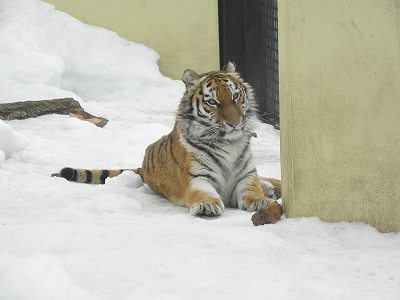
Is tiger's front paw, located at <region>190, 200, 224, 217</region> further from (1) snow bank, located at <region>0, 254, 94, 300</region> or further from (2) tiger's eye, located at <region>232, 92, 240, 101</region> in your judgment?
(1) snow bank, located at <region>0, 254, 94, 300</region>

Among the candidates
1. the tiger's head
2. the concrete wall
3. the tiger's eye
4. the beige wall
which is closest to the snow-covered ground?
the concrete wall

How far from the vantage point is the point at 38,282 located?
3523mm

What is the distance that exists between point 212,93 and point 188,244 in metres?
1.72

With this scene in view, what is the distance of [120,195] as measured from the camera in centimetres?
549

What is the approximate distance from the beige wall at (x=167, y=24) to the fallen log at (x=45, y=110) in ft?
5.90

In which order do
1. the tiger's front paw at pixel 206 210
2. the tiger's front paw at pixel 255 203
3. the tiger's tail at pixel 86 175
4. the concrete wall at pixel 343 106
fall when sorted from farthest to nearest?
1. the tiger's tail at pixel 86 175
2. the tiger's front paw at pixel 255 203
3. the tiger's front paw at pixel 206 210
4. the concrete wall at pixel 343 106

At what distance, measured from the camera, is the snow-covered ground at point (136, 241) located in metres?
3.59

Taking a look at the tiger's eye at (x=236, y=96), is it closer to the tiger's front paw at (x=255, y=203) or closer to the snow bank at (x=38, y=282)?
the tiger's front paw at (x=255, y=203)

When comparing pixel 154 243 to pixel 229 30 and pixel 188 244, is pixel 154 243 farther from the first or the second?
pixel 229 30

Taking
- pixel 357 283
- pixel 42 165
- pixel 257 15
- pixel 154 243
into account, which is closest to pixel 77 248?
pixel 154 243

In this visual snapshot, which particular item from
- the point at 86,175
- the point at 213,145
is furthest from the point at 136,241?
the point at 86,175

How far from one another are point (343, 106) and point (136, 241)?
1.10 meters

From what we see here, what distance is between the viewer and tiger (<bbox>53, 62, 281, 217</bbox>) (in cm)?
560

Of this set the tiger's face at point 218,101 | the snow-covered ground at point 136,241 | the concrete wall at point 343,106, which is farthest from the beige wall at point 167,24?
the concrete wall at point 343,106
